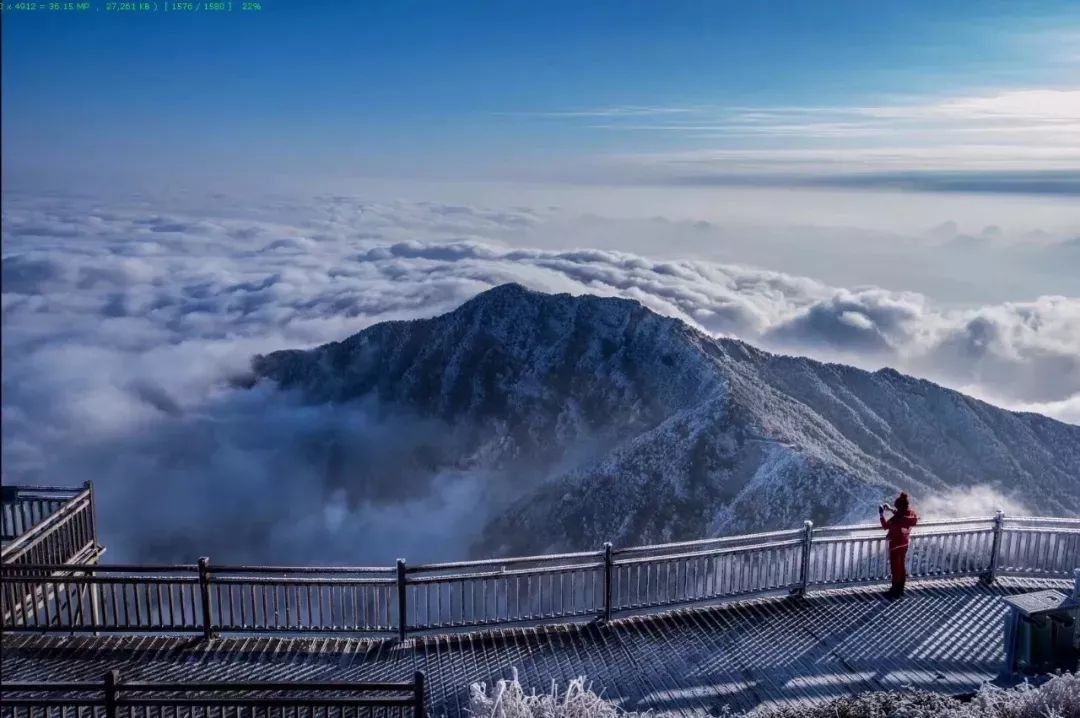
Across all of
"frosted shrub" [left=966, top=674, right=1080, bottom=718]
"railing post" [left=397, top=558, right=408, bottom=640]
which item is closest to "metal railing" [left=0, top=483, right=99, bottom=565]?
"railing post" [left=397, top=558, right=408, bottom=640]

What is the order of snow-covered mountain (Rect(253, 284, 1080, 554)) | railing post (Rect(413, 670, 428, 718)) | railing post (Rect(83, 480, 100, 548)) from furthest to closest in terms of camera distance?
snow-covered mountain (Rect(253, 284, 1080, 554))
railing post (Rect(83, 480, 100, 548))
railing post (Rect(413, 670, 428, 718))

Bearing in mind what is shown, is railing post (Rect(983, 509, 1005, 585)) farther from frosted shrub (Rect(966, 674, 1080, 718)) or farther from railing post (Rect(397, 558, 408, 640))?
railing post (Rect(397, 558, 408, 640))


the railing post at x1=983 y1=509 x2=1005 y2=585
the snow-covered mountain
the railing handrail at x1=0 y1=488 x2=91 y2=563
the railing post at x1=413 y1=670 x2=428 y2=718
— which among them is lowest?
the snow-covered mountain

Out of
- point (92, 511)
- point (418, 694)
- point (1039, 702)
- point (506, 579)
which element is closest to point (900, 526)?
point (1039, 702)

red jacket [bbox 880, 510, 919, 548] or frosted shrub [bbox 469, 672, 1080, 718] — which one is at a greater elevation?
red jacket [bbox 880, 510, 919, 548]

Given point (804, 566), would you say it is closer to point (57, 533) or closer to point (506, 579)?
point (506, 579)

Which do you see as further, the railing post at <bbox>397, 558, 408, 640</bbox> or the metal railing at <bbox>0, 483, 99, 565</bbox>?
the metal railing at <bbox>0, 483, 99, 565</bbox>

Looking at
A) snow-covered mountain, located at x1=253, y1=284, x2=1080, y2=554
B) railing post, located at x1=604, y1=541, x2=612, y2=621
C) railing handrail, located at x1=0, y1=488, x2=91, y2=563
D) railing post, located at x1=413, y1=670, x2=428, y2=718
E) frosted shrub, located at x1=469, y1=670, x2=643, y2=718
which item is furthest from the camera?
snow-covered mountain, located at x1=253, y1=284, x2=1080, y2=554
